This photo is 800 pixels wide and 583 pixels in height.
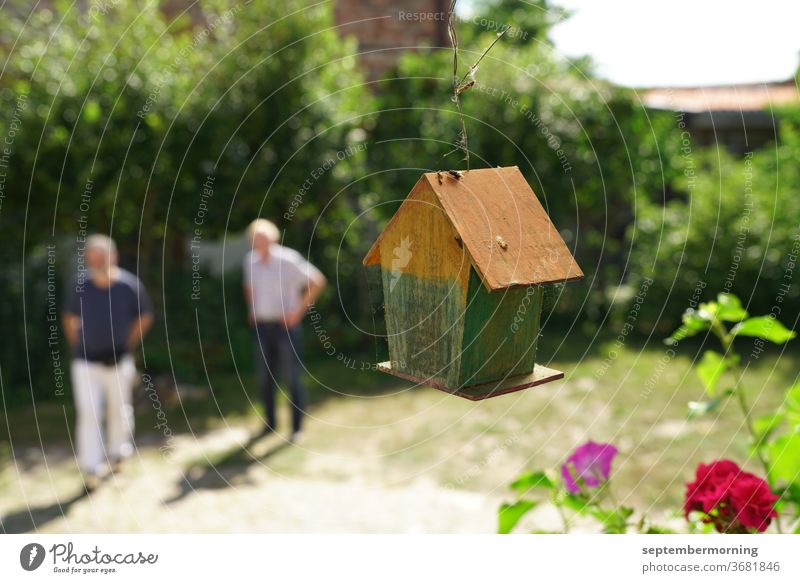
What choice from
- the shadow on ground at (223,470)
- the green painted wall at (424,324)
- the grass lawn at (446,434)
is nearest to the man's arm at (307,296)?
the grass lawn at (446,434)

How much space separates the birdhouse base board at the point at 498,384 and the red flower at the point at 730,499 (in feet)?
1.64

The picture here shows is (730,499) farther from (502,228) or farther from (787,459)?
(502,228)

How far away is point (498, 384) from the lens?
7.86ft

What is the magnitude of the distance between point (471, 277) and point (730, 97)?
1571 centimetres

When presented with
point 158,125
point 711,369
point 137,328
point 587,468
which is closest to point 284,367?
point 137,328

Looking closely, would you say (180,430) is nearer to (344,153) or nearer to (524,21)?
(344,153)

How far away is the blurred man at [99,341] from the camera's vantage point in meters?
5.98

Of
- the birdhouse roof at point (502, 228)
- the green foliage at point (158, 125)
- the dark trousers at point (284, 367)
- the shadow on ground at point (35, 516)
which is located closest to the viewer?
the birdhouse roof at point (502, 228)

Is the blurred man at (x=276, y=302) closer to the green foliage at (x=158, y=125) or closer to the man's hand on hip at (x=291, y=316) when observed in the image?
the man's hand on hip at (x=291, y=316)

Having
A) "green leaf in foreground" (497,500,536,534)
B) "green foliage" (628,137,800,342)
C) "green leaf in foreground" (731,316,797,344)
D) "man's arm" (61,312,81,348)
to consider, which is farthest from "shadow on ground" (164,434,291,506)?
"green foliage" (628,137,800,342)

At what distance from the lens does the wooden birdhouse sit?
225cm

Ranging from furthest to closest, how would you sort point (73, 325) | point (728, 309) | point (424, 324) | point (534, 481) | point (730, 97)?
point (730, 97) → point (73, 325) → point (728, 309) → point (534, 481) → point (424, 324)

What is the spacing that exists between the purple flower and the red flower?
0.24m

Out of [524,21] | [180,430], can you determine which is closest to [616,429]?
[180,430]
